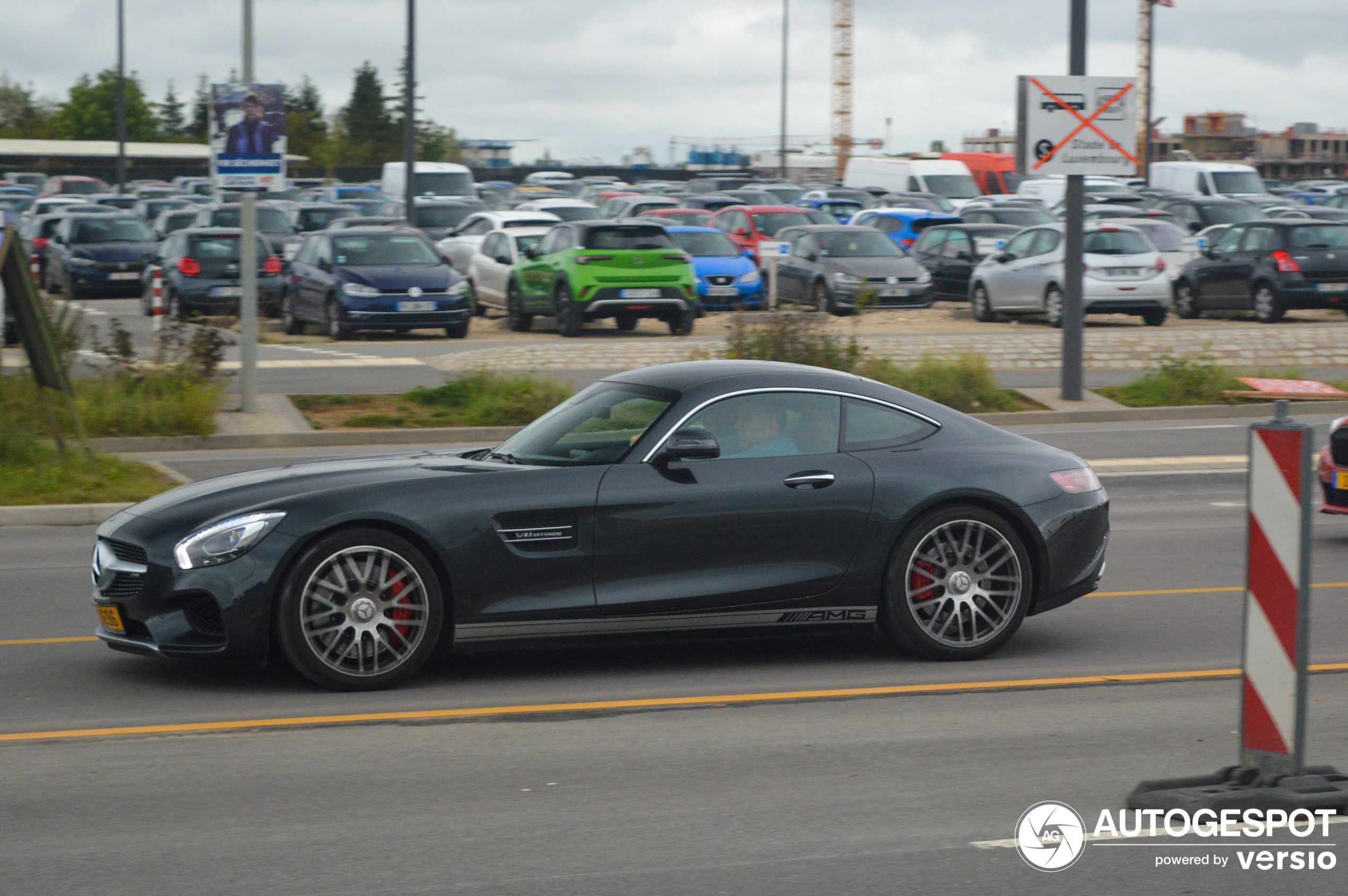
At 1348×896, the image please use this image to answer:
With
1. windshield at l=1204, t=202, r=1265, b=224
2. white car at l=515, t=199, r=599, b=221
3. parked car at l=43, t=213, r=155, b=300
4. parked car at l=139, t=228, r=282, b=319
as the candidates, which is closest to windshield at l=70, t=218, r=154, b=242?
parked car at l=43, t=213, r=155, b=300

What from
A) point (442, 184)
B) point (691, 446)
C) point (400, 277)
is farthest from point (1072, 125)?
point (442, 184)

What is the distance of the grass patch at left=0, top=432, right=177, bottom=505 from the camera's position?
13039 millimetres

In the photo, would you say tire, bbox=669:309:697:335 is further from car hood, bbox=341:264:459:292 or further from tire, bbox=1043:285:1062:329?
tire, bbox=1043:285:1062:329

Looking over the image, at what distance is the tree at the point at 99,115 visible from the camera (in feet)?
464

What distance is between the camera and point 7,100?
14700 centimetres

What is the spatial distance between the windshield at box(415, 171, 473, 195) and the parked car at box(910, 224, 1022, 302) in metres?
19.0

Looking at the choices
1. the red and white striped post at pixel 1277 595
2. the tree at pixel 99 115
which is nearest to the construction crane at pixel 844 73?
the tree at pixel 99 115

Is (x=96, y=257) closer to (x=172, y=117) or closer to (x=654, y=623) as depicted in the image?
(x=654, y=623)

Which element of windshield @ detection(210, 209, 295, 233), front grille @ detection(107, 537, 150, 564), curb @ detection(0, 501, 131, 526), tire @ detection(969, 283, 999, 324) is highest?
windshield @ detection(210, 209, 295, 233)

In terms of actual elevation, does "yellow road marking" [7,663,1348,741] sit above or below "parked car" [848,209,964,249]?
below

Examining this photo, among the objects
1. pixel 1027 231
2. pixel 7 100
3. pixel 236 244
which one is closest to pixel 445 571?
pixel 236 244

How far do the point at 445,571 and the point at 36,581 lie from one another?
4075mm

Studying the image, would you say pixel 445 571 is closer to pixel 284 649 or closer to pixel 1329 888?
pixel 284 649

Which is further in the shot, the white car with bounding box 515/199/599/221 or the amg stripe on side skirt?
the white car with bounding box 515/199/599/221
